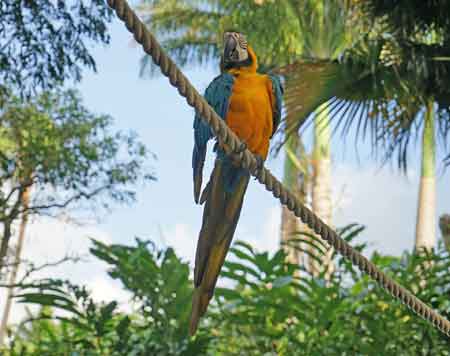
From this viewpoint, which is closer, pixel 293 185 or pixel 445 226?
pixel 445 226

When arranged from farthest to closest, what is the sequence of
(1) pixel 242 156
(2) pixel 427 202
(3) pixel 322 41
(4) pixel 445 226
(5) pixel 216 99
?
(3) pixel 322 41 < (2) pixel 427 202 < (4) pixel 445 226 < (5) pixel 216 99 < (1) pixel 242 156

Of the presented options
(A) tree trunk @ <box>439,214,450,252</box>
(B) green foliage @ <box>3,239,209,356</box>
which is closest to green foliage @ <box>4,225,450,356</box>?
(B) green foliage @ <box>3,239,209,356</box>

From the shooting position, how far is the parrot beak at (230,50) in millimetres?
1645

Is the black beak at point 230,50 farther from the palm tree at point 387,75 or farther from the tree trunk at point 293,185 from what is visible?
the tree trunk at point 293,185

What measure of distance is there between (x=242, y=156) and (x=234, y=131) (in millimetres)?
257

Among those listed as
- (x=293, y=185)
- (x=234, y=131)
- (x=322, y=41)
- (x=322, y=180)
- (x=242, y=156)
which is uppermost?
(x=322, y=41)

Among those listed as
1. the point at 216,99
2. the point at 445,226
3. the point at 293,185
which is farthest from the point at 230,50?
the point at 293,185

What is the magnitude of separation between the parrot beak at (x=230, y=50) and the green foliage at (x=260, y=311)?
0.95 meters

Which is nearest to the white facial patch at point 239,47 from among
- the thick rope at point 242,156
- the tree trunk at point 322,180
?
the thick rope at point 242,156

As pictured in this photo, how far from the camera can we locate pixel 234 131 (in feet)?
5.35

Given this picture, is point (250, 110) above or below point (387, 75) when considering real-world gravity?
below

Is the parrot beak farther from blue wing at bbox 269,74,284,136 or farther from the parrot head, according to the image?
blue wing at bbox 269,74,284,136

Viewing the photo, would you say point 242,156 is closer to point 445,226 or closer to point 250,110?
point 250,110

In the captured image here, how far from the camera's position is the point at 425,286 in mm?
2674
